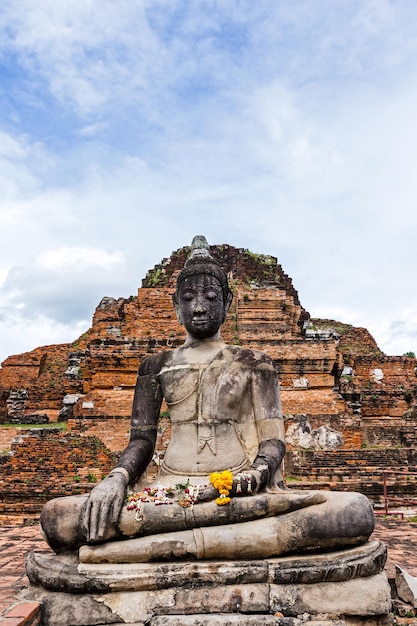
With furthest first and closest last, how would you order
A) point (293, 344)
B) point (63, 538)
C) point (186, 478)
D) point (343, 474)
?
1. point (293, 344)
2. point (343, 474)
3. point (186, 478)
4. point (63, 538)

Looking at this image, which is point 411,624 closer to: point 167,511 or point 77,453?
point 167,511

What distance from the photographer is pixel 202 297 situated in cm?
473

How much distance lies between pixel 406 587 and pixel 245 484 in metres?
1.38

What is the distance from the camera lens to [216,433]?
14.0ft

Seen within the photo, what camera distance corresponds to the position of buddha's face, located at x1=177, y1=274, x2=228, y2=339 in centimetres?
469

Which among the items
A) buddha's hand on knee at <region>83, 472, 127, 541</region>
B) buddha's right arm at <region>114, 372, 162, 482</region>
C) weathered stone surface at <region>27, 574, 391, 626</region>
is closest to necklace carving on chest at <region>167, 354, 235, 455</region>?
buddha's right arm at <region>114, 372, 162, 482</region>

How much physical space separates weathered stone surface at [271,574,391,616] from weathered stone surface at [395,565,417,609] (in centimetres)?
53

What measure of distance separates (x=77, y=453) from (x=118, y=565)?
7.50 m

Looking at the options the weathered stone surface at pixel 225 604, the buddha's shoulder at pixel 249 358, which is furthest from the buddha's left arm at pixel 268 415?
the weathered stone surface at pixel 225 604

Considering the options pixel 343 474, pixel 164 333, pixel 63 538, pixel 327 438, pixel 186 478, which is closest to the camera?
pixel 63 538

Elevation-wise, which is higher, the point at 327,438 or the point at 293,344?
the point at 293,344

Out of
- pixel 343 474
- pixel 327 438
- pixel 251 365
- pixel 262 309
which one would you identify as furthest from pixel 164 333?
pixel 251 365

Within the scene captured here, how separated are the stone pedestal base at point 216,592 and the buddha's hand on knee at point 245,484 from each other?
0.42m

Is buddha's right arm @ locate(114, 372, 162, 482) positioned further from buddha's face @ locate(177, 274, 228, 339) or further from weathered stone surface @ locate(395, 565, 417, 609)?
weathered stone surface @ locate(395, 565, 417, 609)
